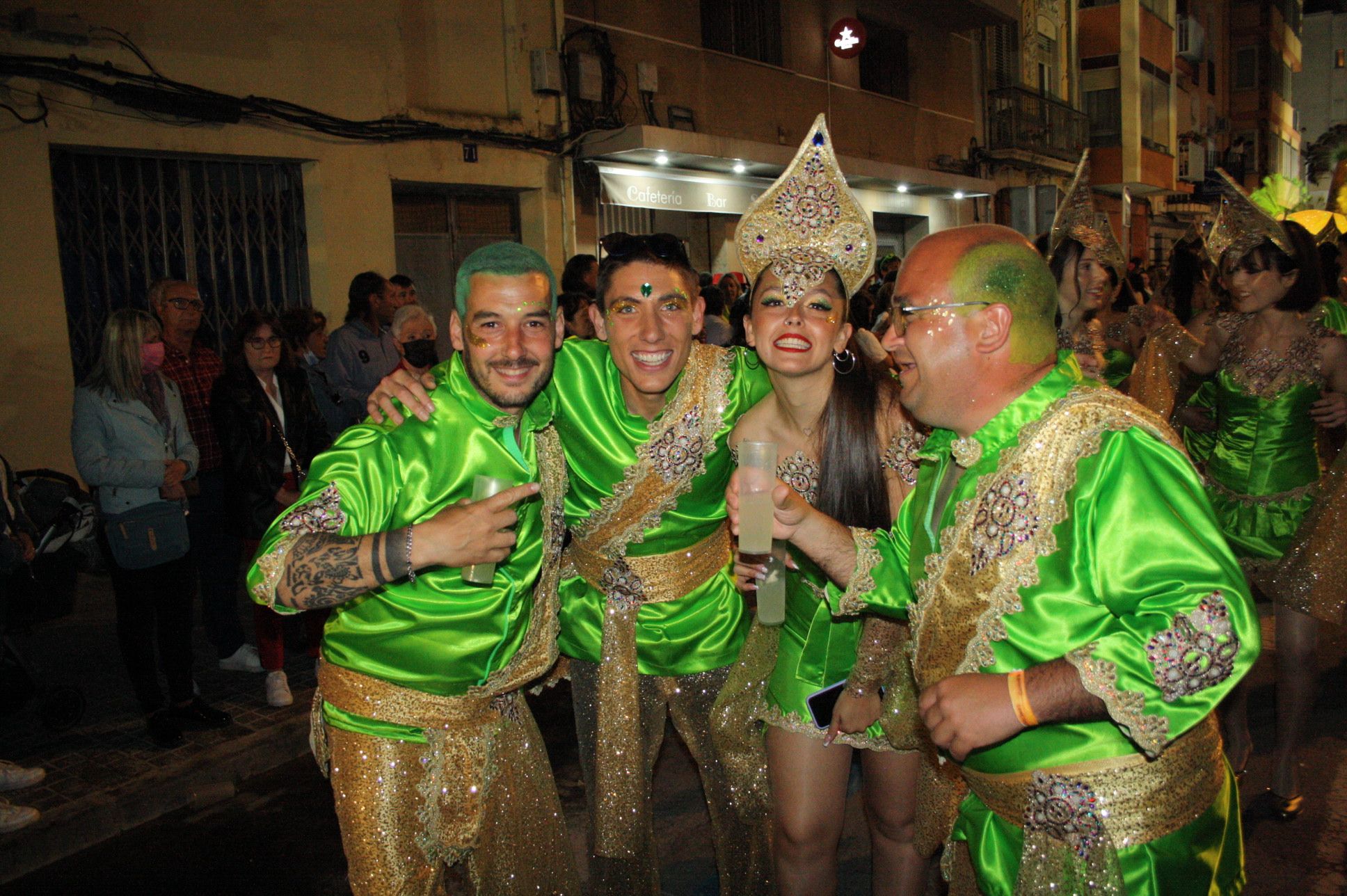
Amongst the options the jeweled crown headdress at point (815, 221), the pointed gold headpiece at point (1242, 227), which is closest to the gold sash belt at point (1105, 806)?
the jeweled crown headdress at point (815, 221)

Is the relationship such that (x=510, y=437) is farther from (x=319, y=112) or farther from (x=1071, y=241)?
(x=319, y=112)

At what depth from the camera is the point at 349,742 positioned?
262cm

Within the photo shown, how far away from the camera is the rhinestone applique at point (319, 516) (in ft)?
7.71

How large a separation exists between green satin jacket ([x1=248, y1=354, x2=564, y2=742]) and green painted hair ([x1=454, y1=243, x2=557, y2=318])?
0.66ft

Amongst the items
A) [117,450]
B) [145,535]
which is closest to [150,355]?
[117,450]

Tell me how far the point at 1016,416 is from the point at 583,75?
1051 centimetres

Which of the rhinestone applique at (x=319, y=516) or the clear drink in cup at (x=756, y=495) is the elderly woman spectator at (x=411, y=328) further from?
the clear drink in cup at (x=756, y=495)

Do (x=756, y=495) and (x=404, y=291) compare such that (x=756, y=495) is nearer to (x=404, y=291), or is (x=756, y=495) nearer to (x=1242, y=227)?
(x=1242, y=227)

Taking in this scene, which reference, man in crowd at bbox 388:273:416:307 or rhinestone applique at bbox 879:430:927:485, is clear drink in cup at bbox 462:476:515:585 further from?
man in crowd at bbox 388:273:416:307

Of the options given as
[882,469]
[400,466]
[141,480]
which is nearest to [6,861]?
[141,480]

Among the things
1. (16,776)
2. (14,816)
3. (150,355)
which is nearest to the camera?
(14,816)

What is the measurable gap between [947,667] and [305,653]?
5.07 meters

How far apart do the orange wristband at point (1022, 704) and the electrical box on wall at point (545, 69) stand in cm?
1065

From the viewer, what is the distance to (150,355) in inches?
196
